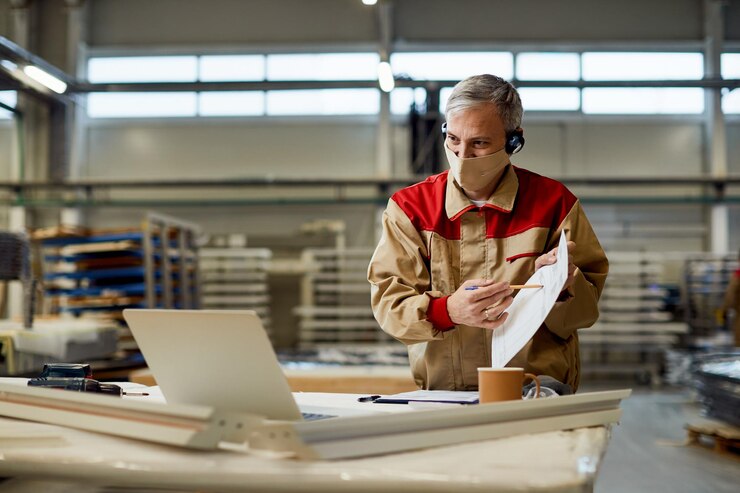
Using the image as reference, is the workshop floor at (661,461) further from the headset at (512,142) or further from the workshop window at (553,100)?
the workshop window at (553,100)

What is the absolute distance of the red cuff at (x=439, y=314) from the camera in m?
1.89

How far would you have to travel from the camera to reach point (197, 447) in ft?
3.72

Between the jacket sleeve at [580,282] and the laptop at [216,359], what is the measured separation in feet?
3.04

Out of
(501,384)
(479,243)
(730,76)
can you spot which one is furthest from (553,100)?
(501,384)

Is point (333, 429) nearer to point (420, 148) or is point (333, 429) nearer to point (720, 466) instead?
point (720, 466)

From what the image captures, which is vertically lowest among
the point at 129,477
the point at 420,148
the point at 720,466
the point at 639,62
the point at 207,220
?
the point at 720,466

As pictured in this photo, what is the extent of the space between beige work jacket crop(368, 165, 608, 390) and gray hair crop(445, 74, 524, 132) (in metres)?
0.18

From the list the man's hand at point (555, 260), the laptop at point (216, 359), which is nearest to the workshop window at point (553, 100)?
the man's hand at point (555, 260)

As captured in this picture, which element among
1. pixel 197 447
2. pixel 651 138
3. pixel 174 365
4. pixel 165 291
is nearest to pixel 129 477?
pixel 197 447

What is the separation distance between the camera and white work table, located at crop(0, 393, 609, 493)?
1007mm

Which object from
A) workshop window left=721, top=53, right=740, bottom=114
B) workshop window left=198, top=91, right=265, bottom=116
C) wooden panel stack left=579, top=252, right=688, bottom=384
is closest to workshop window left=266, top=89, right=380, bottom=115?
workshop window left=198, top=91, right=265, bottom=116

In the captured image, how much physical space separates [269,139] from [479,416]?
1144 centimetres

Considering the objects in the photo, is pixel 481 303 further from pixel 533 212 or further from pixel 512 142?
pixel 512 142

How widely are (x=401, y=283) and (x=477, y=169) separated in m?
0.38
